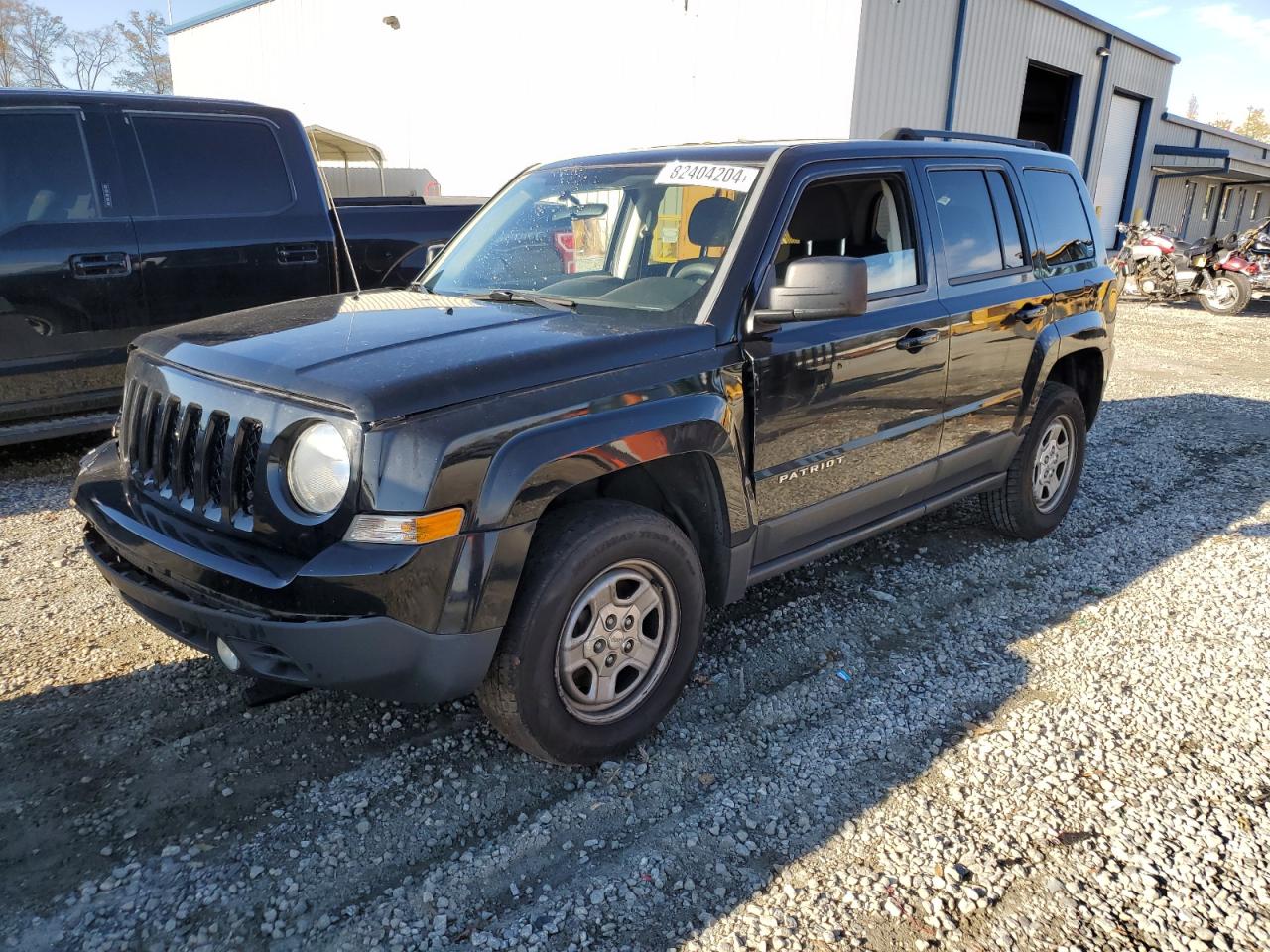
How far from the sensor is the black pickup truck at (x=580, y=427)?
2.33 meters

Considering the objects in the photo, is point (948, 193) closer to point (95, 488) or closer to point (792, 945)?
point (792, 945)

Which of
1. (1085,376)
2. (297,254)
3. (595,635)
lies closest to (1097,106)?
(1085,376)

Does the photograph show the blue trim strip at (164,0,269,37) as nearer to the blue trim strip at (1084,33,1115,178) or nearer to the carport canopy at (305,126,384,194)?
the carport canopy at (305,126,384,194)

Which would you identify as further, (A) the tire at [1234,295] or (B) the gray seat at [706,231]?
(A) the tire at [1234,295]

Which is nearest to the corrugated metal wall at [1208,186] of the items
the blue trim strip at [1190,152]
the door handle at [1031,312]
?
the blue trim strip at [1190,152]

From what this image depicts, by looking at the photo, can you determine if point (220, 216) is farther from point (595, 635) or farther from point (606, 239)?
point (595, 635)

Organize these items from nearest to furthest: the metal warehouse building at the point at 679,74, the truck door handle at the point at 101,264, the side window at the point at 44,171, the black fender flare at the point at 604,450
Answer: the black fender flare at the point at 604,450 → the side window at the point at 44,171 → the truck door handle at the point at 101,264 → the metal warehouse building at the point at 679,74

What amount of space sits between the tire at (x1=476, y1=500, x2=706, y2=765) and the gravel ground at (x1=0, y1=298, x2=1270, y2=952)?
20 centimetres

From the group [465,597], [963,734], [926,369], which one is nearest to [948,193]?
[926,369]

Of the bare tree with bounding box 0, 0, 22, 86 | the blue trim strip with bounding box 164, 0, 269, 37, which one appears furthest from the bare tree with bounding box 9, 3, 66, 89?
the blue trim strip with bounding box 164, 0, 269, 37

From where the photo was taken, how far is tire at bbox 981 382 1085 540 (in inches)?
184

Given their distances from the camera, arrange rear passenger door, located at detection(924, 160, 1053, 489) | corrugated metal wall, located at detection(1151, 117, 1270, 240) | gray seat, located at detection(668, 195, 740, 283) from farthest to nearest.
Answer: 1. corrugated metal wall, located at detection(1151, 117, 1270, 240)
2. rear passenger door, located at detection(924, 160, 1053, 489)
3. gray seat, located at detection(668, 195, 740, 283)

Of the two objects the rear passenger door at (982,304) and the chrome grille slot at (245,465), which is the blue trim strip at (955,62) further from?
the chrome grille slot at (245,465)

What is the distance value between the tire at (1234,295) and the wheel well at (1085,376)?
1293cm
